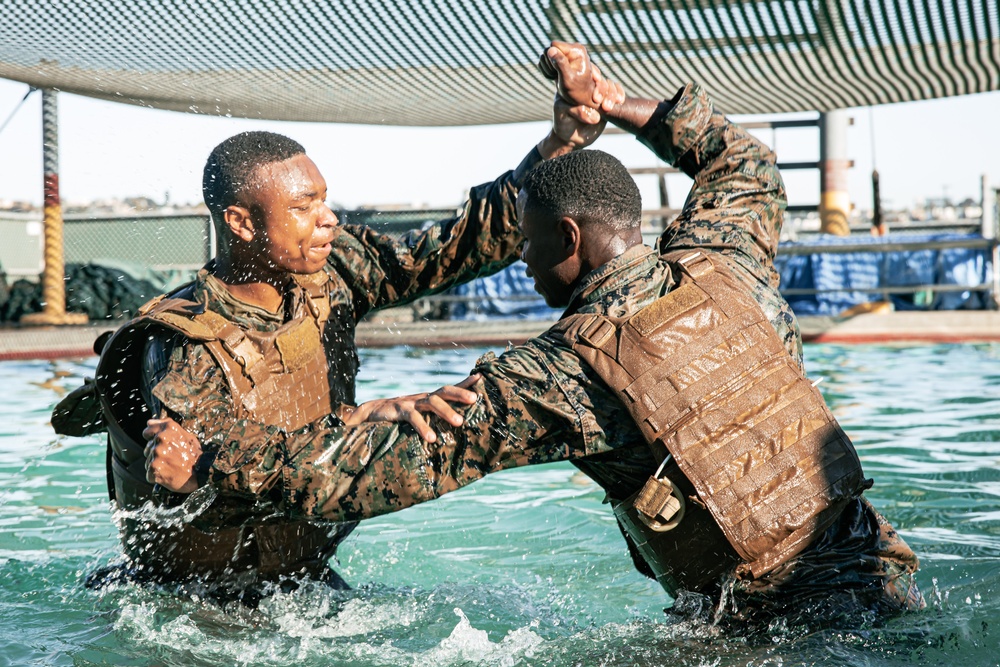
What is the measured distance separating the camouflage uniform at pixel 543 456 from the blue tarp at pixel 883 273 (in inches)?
403

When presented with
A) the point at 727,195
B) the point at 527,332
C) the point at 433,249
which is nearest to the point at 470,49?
the point at 527,332

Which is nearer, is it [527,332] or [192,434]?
[192,434]

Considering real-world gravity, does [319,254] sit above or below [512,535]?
above

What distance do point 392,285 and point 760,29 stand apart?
20.5 feet

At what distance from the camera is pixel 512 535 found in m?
5.27

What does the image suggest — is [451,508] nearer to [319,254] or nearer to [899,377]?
[319,254]

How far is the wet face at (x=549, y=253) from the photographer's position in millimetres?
2859

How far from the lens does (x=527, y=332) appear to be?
12.1m

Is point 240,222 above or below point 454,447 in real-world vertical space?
above

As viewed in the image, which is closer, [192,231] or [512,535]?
[512,535]

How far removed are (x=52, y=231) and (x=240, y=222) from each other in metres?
9.14

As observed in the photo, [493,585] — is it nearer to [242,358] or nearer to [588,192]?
[242,358]

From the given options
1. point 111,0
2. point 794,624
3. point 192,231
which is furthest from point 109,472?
point 192,231

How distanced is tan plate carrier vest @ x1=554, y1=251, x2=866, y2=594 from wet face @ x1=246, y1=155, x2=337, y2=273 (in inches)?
45.1
